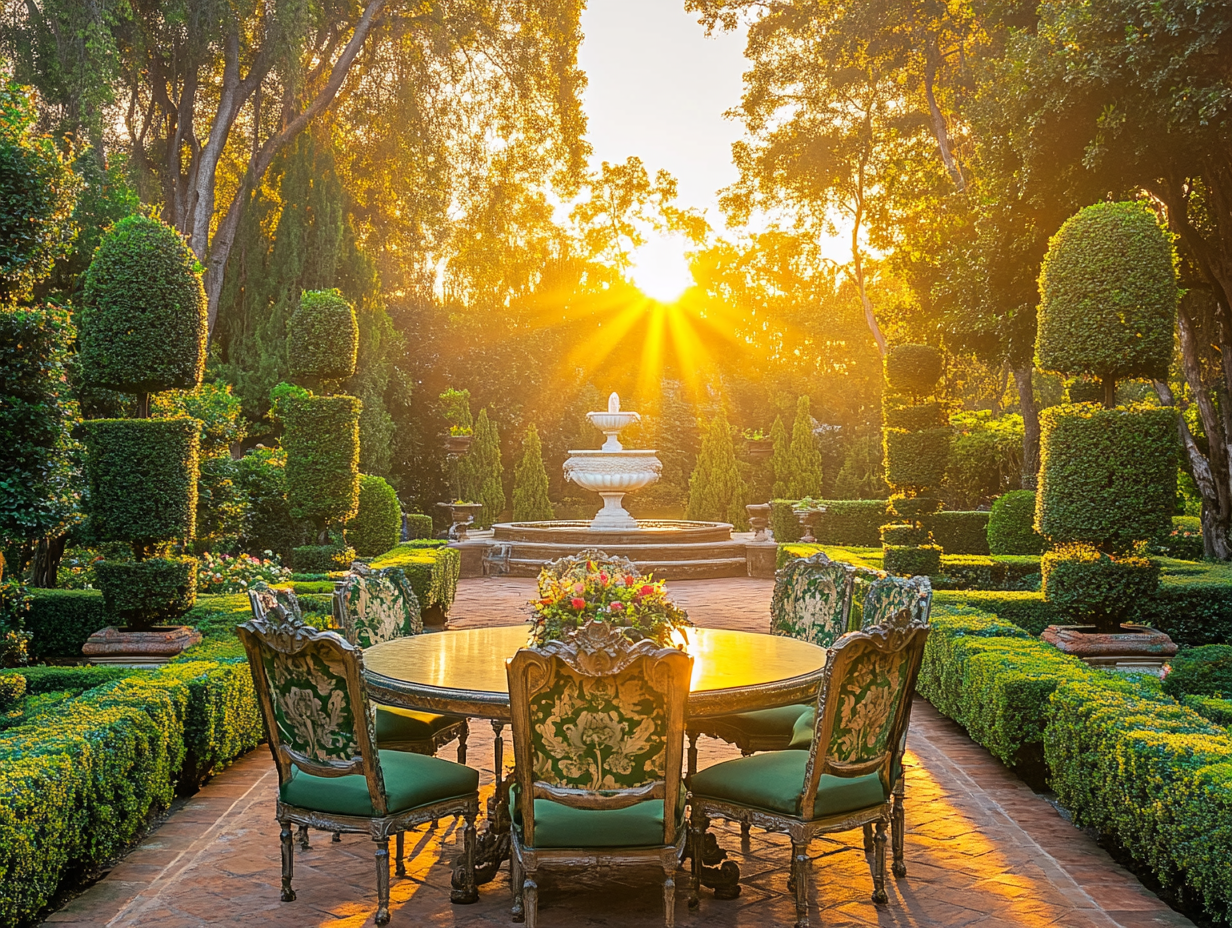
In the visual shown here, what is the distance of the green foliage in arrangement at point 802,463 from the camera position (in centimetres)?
2244

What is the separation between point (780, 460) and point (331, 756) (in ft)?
64.9

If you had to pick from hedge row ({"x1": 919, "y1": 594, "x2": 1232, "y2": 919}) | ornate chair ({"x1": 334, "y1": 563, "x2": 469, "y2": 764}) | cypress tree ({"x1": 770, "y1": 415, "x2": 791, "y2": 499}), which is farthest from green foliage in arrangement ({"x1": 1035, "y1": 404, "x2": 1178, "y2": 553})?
cypress tree ({"x1": 770, "y1": 415, "x2": 791, "y2": 499})

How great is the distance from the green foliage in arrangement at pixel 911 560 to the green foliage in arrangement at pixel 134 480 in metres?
7.29

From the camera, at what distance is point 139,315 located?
7570mm

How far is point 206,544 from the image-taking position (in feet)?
40.2

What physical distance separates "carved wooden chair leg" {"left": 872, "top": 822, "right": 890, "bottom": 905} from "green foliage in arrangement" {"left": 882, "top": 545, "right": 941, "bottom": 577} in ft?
23.3

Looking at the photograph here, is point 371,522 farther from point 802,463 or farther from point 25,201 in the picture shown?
point 802,463

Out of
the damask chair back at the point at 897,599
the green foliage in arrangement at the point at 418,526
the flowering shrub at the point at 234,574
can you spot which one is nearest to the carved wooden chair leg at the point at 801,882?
the damask chair back at the point at 897,599

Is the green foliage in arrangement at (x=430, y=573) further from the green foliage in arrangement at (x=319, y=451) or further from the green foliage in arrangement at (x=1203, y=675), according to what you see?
the green foliage in arrangement at (x=1203, y=675)

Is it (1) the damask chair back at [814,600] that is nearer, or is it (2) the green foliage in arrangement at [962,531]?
(1) the damask chair back at [814,600]

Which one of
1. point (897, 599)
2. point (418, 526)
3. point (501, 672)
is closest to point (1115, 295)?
point (897, 599)

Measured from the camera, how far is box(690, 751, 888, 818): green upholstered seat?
362 centimetres

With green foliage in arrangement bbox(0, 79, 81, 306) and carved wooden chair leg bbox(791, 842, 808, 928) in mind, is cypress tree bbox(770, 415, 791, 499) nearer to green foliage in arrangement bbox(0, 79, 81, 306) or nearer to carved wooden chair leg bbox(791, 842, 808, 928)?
green foliage in arrangement bbox(0, 79, 81, 306)

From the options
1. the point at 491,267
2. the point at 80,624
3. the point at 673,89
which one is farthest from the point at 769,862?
the point at 491,267
